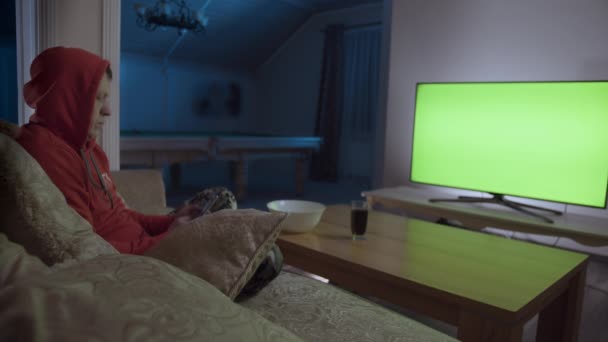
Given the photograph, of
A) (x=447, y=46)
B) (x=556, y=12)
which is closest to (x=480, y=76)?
(x=447, y=46)

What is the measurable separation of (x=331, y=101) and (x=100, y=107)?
555 centimetres

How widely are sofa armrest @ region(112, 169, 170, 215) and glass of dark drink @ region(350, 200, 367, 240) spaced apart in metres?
0.76

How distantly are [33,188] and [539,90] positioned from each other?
7.50 ft

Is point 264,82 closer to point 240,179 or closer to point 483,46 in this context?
point 240,179

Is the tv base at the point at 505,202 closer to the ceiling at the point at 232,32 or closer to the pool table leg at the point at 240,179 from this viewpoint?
the pool table leg at the point at 240,179

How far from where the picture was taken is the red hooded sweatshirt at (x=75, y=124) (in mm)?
1157

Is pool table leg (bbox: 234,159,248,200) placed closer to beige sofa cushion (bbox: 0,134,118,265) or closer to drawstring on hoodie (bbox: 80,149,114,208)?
drawstring on hoodie (bbox: 80,149,114,208)

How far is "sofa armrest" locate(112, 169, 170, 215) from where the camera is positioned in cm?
182

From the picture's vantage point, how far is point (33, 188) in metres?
0.67

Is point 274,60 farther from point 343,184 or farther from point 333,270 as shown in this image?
point 333,270

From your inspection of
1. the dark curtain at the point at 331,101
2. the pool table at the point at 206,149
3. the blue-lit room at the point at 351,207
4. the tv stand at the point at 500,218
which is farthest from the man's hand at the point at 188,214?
the dark curtain at the point at 331,101

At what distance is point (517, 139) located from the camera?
92.4 inches

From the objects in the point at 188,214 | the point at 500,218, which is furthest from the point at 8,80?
the point at 500,218

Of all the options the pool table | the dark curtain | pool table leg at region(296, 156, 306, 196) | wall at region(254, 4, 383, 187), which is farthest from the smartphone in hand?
the dark curtain
